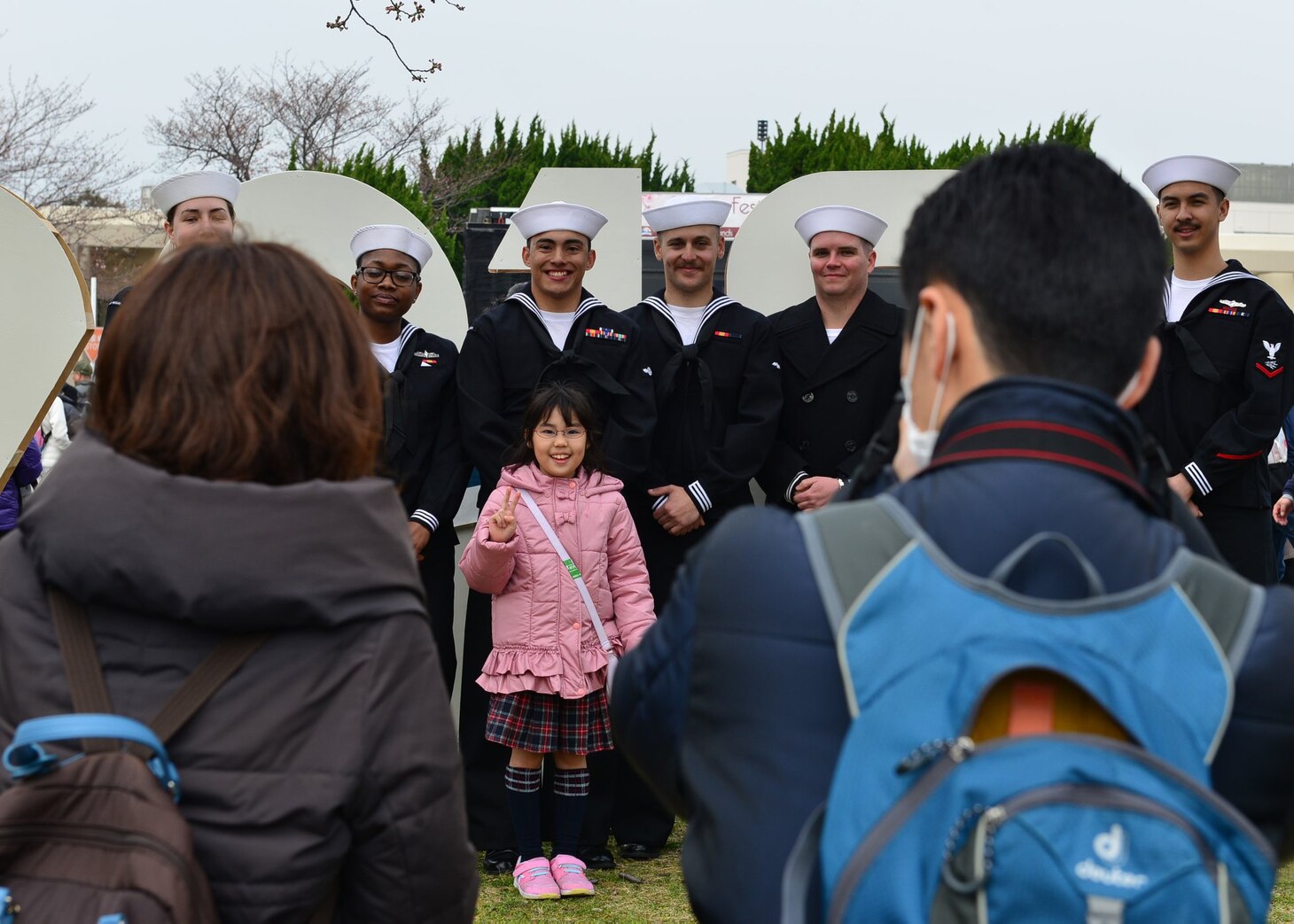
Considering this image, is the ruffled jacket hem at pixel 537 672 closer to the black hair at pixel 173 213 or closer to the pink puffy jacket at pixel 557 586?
the pink puffy jacket at pixel 557 586

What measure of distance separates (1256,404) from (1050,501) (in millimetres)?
3940

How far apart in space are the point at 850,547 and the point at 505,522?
3.14 meters

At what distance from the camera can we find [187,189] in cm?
523

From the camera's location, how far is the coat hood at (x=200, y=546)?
59.9 inches

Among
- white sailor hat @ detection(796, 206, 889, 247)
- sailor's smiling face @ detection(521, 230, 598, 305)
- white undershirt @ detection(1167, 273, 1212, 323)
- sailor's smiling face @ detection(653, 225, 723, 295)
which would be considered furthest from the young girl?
white undershirt @ detection(1167, 273, 1212, 323)

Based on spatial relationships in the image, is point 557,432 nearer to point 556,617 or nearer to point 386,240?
point 556,617

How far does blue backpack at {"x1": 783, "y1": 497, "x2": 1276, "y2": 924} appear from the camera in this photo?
1194 millimetres

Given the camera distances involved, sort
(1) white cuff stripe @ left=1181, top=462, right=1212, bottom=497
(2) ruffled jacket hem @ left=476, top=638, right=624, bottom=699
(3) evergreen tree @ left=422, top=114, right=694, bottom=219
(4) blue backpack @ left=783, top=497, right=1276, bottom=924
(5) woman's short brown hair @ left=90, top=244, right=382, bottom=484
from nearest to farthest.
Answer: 1. (4) blue backpack @ left=783, top=497, right=1276, bottom=924
2. (5) woman's short brown hair @ left=90, top=244, right=382, bottom=484
3. (2) ruffled jacket hem @ left=476, top=638, right=624, bottom=699
4. (1) white cuff stripe @ left=1181, top=462, right=1212, bottom=497
5. (3) evergreen tree @ left=422, top=114, right=694, bottom=219

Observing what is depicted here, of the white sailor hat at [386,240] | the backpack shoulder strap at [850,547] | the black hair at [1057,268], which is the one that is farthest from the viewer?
the white sailor hat at [386,240]

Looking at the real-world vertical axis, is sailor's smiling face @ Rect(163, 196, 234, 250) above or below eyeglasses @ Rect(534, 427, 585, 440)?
above

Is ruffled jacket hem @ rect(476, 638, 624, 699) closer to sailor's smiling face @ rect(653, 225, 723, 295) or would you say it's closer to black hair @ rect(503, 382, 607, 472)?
black hair @ rect(503, 382, 607, 472)

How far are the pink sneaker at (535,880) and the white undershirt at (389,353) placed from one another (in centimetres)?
181

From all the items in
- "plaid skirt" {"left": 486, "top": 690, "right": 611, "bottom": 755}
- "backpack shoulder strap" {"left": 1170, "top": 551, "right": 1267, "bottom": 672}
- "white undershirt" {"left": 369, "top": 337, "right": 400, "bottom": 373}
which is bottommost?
"plaid skirt" {"left": 486, "top": 690, "right": 611, "bottom": 755}

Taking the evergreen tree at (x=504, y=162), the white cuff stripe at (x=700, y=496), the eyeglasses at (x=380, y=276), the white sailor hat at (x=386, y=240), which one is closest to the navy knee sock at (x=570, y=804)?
the white cuff stripe at (x=700, y=496)
